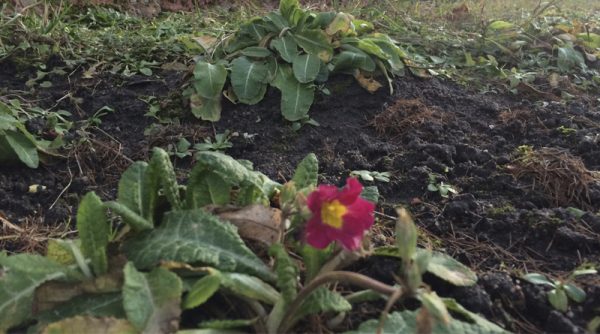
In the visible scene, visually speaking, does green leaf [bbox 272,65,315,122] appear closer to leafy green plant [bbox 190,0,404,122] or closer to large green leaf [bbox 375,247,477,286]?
leafy green plant [bbox 190,0,404,122]

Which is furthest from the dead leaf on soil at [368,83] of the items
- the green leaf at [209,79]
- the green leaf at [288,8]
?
the green leaf at [209,79]

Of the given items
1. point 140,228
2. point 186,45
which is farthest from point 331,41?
point 140,228

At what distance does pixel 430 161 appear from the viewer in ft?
8.20

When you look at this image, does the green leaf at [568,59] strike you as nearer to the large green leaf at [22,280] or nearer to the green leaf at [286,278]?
the green leaf at [286,278]

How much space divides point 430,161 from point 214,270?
4.56ft

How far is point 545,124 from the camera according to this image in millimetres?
2906

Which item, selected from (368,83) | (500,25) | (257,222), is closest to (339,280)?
(257,222)

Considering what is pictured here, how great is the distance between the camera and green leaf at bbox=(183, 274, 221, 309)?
132 cm

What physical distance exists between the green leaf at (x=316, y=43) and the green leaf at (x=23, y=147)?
58.0 inches

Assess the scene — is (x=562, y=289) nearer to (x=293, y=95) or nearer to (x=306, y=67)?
(x=293, y=95)

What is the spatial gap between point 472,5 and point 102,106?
171 inches

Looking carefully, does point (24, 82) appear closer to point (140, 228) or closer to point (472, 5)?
point (140, 228)

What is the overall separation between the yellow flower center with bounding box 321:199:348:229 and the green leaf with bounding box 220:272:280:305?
0.25 metres

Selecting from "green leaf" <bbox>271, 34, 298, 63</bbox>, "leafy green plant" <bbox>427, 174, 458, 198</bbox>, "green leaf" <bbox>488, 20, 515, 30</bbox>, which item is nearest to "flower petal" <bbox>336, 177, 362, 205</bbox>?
"leafy green plant" <bbox>427, 174, 458, 198</bbox>
